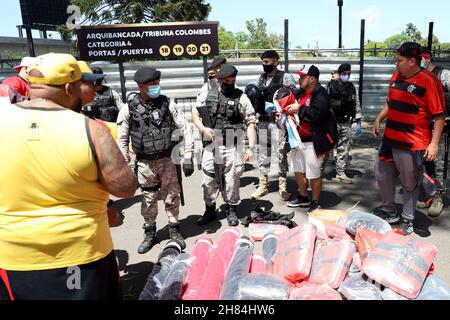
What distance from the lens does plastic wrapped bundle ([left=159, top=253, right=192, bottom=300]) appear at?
2705mm

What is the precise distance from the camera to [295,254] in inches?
118

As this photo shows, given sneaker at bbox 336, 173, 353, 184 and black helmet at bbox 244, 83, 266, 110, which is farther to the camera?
sneaker at bbox 336, 173, 353, 184

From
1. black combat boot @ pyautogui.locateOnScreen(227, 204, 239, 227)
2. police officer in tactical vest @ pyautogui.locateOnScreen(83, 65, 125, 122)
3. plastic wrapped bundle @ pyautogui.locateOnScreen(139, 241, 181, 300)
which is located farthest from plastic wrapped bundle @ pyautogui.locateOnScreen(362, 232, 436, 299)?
police officer in tactical vest @ pyautogui.locateOnScreen(83, 65, 125, 122)

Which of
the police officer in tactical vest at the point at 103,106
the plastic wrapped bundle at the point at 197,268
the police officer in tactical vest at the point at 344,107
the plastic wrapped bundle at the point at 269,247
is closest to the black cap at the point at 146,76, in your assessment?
the police officer in tactical vest at the point at 103,106

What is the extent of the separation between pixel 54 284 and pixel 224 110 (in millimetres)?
3018

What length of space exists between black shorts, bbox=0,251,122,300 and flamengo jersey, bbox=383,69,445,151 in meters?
3.18

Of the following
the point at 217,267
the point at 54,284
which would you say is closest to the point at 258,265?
the point at 217,267

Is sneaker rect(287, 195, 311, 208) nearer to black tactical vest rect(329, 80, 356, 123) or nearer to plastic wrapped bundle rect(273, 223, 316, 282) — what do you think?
plastic wrapped bundle rect(273, 223, 316, 282)

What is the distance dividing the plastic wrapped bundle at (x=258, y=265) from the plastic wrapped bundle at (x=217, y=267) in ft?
0.71

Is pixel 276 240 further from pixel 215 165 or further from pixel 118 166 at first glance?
pixel 118 166
